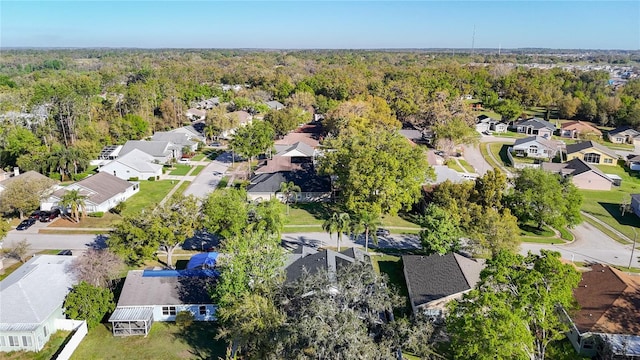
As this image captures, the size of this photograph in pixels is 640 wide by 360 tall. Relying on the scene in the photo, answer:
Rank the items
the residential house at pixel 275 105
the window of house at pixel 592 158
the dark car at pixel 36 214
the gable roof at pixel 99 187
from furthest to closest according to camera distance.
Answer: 1. the residential house at pixel 275 105
2. the window of house at pixel 592 158
3. the gable roof at pixel 99 187
4. the dark car at pixel 36 214

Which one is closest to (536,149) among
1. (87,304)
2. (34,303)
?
(87,304)

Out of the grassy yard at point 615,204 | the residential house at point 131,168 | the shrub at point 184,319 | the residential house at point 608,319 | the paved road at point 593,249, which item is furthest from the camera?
the residential house at point 131,168

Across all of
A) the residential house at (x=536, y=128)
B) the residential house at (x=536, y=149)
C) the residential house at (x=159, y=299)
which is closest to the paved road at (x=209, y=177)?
the residential house at (x=159, y=299)

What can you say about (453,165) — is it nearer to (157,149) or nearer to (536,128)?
(536,128)

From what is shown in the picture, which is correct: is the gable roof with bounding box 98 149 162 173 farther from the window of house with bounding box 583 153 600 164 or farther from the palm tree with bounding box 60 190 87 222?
the window of house with bounding box 583 153 600 164

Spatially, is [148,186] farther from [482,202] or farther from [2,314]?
[482,202]

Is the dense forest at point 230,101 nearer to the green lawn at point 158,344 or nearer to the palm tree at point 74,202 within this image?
the palm tree at point 74,202
